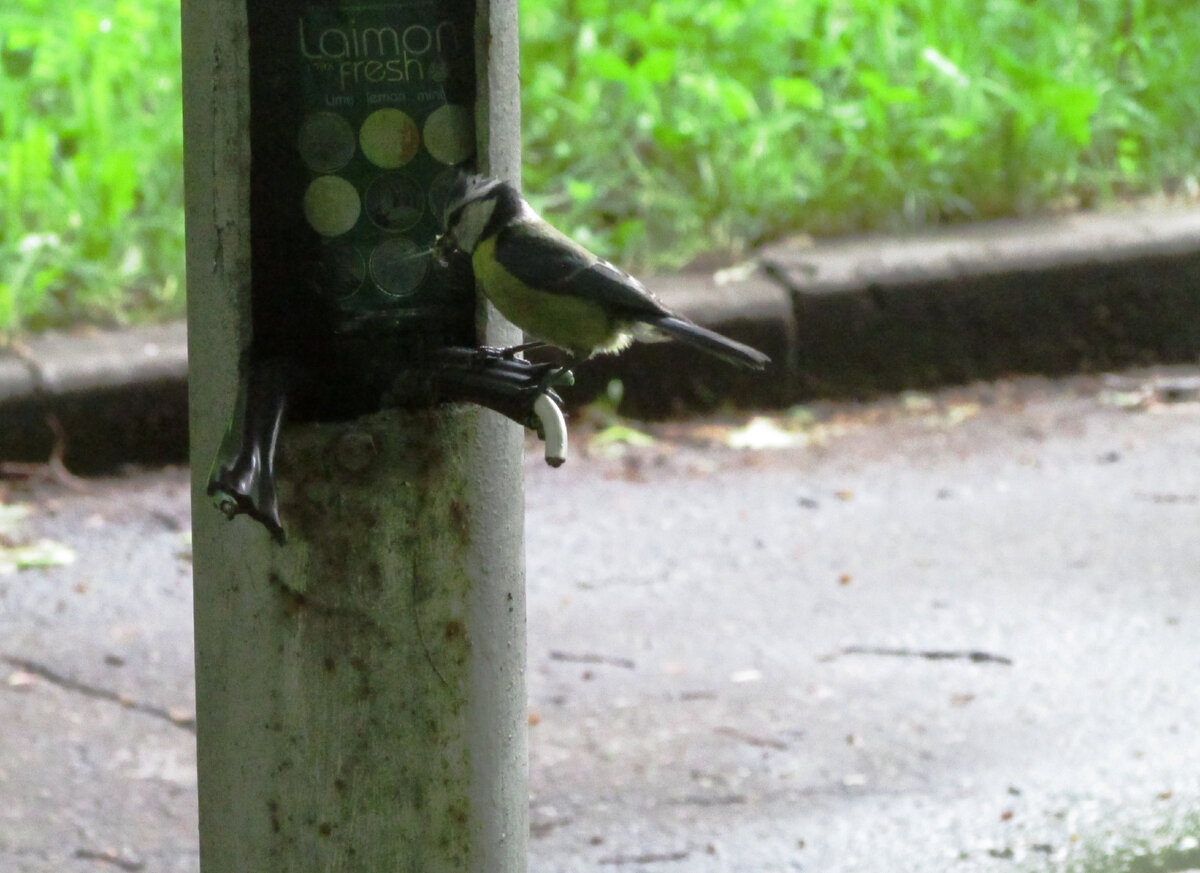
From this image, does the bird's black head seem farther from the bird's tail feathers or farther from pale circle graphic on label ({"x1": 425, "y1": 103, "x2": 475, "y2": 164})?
the bird's tail feathers

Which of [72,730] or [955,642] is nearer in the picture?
[72,730]

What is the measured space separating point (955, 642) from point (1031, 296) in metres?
1.75

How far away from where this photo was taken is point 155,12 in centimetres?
495

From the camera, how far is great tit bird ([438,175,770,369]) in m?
1.36

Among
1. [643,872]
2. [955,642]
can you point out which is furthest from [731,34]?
[643,872]

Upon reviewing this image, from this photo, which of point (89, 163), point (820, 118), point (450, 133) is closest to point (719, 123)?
point (820, 118)

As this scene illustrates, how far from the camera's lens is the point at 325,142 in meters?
1.37

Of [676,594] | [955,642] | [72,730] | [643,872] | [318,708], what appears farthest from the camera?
[676,594]

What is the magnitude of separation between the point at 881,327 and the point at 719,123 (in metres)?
0.77

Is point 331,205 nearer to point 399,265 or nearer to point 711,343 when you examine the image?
point 399,265

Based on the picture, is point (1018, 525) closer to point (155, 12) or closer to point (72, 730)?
point (72, 730)

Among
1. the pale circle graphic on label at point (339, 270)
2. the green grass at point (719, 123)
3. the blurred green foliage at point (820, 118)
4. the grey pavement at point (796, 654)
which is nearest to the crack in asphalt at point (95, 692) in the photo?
the grey pavement at point (796, 654)

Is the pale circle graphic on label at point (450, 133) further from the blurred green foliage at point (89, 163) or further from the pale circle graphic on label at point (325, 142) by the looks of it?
the blurred green foliage at point (89, 163)

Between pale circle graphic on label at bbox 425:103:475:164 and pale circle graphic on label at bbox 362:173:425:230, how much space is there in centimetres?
3
